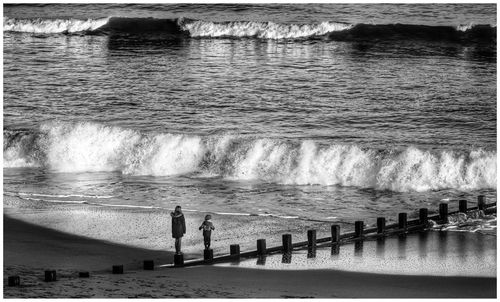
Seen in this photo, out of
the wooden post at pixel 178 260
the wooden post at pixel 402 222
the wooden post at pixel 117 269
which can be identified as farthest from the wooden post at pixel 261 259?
the wooden post at pixel 402 222

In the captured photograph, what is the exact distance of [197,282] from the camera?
19.5 meters

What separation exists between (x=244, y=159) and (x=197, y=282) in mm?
13531

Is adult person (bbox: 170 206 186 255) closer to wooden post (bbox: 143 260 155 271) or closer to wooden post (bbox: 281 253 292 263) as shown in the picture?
wooden post (bbox: 143 260 155 271)

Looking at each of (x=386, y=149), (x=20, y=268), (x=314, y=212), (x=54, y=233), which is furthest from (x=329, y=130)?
(x=20, y=268)

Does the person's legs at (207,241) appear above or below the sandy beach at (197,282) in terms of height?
above

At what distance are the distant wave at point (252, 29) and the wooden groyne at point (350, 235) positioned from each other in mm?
26096

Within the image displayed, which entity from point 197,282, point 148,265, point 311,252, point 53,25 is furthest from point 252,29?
point 197,282

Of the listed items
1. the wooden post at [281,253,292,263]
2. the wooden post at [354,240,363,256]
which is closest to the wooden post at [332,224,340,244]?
the wooden post at [354,240,363,256]

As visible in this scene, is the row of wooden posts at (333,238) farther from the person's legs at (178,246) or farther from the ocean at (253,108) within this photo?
the ocean at (253,108)

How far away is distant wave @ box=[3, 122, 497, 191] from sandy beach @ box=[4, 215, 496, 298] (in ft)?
31.9

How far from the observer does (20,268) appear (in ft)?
67.2

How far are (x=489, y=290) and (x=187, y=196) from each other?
35.9ft

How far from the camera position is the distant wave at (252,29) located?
50719 mm

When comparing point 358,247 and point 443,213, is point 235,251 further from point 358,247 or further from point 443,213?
point 443,213
